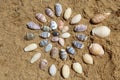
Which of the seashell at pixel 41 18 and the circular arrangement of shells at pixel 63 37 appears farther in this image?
the seashell at pixel 41 18

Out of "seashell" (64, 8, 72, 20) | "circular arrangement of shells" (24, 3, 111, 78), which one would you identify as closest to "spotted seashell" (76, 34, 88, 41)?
"circular arrangement of shells" (24, 3, 111, 78)

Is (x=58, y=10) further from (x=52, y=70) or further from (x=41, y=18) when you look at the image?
(x=52, y=70)

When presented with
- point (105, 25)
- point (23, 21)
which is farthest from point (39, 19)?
point (105, 25)

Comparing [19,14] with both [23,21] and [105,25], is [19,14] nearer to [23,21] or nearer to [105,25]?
[23,21]

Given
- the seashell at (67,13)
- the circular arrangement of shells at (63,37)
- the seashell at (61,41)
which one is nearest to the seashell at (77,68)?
the circular arrangement of shells at (63,37)

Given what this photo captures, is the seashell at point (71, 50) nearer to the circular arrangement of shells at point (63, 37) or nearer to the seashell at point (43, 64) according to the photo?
the circular arrangement of shells at point (63, 37)

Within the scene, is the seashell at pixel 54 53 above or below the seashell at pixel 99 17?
below

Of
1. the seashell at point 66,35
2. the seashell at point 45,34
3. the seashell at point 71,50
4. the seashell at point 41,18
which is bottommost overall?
the seashell at point 71,50

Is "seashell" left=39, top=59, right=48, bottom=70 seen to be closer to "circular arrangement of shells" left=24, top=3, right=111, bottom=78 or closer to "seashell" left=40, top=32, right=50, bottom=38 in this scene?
"circular arrangement of shells" left=24, top=3, right=111, bottom=78
